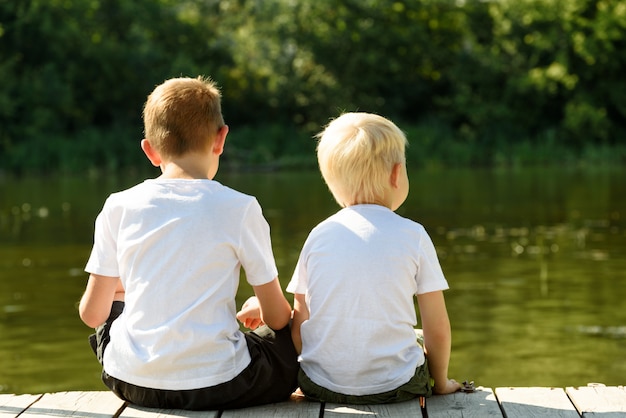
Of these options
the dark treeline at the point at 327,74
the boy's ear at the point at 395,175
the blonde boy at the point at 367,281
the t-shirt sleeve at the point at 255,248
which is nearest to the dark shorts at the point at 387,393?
the blonde boy at the point at 367,281

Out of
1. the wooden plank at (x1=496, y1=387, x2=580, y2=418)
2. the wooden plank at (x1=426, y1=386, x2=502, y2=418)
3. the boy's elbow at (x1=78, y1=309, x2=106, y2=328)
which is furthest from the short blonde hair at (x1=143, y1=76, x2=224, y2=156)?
the wooden plank at (x1=496, y1=387, x2=580, y2=418)

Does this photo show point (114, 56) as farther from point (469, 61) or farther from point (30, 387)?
point (30, 387)

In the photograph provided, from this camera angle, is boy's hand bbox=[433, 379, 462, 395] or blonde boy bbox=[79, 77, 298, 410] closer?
blonde boy bbox=[79, 77, 298, 410]

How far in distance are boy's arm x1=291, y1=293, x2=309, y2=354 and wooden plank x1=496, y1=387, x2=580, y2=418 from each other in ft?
1.93

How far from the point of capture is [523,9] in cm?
3038

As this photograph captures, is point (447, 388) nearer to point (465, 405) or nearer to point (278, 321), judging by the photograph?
point (465, 405)

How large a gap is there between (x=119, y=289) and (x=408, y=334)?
2.85 feet

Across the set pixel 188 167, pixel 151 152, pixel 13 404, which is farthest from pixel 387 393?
pixel 13 404

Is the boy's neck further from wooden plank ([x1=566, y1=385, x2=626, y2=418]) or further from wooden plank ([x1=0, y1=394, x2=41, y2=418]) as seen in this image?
wooden plank ([x1=566, y1=385, x2=626, y2=418])

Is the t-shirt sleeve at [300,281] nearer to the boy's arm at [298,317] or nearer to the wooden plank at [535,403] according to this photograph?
the boy's arm at [298,317]

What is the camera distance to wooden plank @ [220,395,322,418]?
3002 millimetres

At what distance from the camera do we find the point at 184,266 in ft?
9.73

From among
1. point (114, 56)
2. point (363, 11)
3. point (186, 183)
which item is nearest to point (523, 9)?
point (363, 11)

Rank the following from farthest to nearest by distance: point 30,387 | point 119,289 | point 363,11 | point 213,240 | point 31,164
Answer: point 363,11
point 31,164
point 30,387
point 119,289
point 213,240
